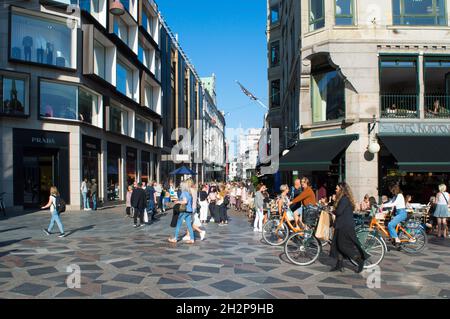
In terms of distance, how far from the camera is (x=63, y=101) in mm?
21812

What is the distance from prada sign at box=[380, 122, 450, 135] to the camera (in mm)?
16141

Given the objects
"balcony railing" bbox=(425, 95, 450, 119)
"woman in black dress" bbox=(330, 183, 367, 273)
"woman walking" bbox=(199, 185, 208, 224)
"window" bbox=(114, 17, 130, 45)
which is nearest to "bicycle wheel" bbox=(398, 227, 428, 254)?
"woman in black dress" bbox=(330, 183, 367, 273)

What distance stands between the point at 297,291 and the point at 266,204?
338 inches

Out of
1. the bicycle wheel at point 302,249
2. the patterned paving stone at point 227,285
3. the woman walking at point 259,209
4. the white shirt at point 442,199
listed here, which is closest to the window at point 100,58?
the woman walking at point 259,209

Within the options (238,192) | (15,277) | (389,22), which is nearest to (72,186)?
(238,192)

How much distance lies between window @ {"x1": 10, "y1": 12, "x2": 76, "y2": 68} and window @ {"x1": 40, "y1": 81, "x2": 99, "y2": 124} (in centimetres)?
134

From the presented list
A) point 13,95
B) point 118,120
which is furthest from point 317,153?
point 118,120

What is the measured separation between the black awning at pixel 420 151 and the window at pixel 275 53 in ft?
70.6

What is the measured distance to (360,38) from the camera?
1656 centimetres

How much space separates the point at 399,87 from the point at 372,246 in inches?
495

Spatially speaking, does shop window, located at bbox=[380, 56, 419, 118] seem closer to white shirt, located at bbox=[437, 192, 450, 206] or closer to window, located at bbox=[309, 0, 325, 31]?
window, located at bbox=[309, 0, 325, 31]

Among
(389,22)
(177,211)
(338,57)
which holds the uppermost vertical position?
(389,22)

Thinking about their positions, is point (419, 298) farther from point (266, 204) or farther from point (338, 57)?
point (338, 57)
